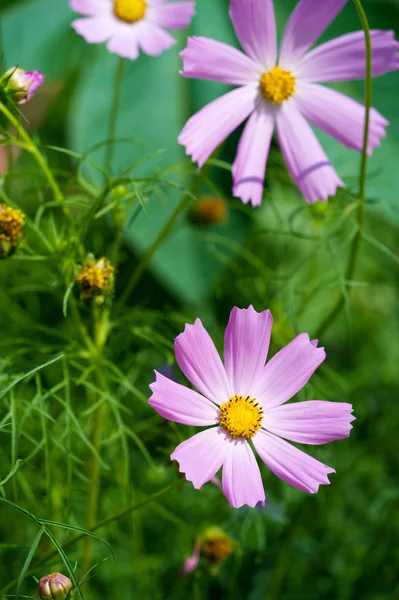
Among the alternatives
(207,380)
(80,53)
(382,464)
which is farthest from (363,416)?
(80,53)

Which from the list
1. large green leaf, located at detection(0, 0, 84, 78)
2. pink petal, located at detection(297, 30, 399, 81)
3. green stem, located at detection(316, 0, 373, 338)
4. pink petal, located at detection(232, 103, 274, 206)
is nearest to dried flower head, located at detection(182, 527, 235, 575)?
green stem, located at detection(316, 0, 373, 338)

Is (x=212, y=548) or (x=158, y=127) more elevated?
(x=158, y=127)

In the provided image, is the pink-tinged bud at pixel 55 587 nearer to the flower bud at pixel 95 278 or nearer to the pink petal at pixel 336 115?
the flower bud at pixel 95 278

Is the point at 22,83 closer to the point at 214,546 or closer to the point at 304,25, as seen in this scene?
the point at 304,25

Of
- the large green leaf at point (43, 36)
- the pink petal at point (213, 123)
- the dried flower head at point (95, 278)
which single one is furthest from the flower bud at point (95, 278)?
the large green leaf at point (43, 36)

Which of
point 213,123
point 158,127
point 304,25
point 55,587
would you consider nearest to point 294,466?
point 55,587

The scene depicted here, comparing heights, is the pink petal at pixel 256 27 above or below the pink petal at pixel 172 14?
below
